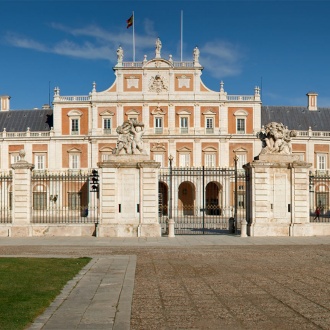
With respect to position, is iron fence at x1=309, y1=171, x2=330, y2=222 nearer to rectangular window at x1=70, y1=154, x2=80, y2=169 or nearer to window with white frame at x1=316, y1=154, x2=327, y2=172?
window with white frame at x1=316, y1=154, x2=327, y2=172

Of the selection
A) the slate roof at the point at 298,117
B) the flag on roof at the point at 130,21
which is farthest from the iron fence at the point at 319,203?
the flag on roof at the point at 130,21

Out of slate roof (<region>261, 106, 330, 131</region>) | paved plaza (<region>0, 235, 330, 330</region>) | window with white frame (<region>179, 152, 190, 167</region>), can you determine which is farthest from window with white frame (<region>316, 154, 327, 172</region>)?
paved plaza (<region>0, 235, 330, 330</region>)

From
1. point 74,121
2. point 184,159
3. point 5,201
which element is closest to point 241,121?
point 184,159

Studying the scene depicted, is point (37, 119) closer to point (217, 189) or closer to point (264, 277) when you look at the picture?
point (217, 189)

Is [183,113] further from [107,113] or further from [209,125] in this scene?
[107,113]

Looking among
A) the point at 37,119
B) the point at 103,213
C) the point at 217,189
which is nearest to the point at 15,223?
the point at 103,213

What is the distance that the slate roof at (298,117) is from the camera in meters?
59.4

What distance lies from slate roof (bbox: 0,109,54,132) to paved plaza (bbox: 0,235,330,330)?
41577 mm

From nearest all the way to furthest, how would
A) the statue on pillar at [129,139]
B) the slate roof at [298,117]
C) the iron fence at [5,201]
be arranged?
the statue on pillar at [129,139] → the iron fence at [5,201] → the slate roof at [298,117]

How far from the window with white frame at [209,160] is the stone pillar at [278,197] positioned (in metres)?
31.5

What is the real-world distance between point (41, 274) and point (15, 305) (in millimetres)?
3391

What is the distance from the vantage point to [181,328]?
24.8ft

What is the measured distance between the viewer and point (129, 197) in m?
23.5

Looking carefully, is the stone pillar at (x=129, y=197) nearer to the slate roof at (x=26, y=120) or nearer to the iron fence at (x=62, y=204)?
the iron fence at (x=62, y=204)
